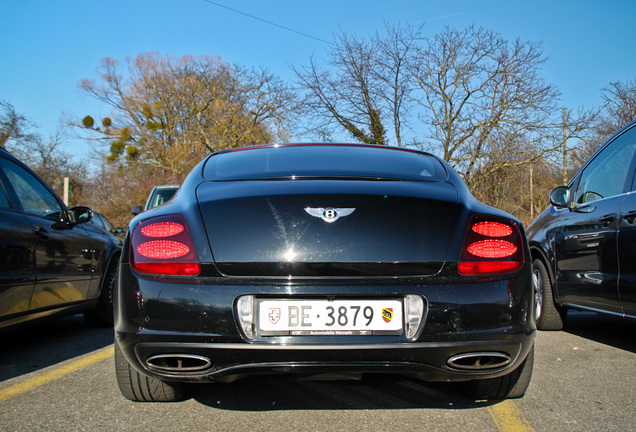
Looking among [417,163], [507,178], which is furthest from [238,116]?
[417,163]

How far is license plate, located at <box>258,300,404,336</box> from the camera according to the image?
7.23 feet

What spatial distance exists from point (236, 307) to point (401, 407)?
3.40 ft

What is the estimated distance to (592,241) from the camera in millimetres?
4129

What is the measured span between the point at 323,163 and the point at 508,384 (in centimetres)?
142

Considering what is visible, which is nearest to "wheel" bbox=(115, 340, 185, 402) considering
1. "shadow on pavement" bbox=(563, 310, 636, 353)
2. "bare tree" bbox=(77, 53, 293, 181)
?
"shadow on pavement" bbox=(563, 310, 636, 353)

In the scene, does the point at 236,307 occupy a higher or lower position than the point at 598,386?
higher

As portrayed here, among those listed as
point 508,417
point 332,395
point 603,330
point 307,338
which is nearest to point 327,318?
point 307,338

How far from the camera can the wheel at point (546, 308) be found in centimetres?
491

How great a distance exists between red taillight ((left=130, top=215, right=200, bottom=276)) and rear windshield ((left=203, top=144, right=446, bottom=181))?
17.0 inches

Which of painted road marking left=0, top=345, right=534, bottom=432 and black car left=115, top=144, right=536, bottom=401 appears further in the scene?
painted road marking left=0, top=345, right=534, bottom=432

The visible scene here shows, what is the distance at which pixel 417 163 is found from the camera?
314 centimetres

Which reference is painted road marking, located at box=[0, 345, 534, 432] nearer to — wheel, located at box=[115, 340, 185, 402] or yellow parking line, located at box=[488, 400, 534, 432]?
yellow parking line, located at box=[488, 400, 534, 432]

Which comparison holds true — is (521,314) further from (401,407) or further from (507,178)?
(507,178)

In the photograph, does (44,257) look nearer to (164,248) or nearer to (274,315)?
(164,248)
